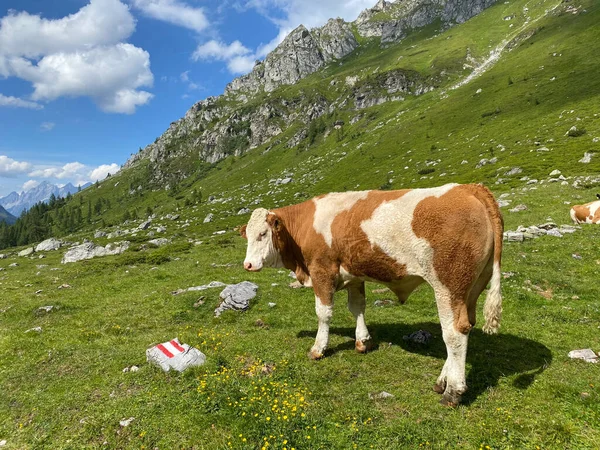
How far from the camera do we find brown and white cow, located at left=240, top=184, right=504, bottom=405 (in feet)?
22.5

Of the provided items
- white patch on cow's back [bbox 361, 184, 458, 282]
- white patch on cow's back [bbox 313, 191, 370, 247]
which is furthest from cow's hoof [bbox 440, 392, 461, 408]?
white patch on cow's back [bbox 313, 191, 370, 247]

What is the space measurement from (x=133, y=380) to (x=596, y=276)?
1826 centimetres

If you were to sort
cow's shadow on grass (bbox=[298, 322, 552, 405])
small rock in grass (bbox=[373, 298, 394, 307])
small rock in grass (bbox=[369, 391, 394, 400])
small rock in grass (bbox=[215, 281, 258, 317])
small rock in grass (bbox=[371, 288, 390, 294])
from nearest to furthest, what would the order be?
small rock in grass (bbox=[369, 391, 394, 400])
cow's shadow on grass (bbox=[298, 322, 552, 405])
small rock in grass (bbox=[373, 298, 394, 307])
small rock in grass (bbox=[215, 281, 258, 317])
small rock in grass (bbox=[371, 288, 390, 294])

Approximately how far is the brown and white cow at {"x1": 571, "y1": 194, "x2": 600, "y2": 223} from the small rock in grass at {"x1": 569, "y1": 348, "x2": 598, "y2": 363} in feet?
56.1

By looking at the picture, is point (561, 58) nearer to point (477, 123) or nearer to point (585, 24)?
point (585, 24)

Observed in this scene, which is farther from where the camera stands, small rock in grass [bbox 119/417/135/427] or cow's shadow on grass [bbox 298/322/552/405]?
cow's shadow on grass [bbox 298/322/552/405]

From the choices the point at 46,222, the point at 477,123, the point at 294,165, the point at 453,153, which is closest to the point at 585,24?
the point at 477,123

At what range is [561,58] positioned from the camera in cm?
10044

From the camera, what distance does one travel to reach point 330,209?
30.0 feet

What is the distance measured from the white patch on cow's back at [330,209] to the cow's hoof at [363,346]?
334 centimetres

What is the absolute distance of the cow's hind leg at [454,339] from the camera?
693 cm

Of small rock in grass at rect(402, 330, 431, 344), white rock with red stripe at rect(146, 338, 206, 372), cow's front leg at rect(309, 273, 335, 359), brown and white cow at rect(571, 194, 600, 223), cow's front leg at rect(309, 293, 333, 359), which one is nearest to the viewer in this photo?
white rock with red stripe at rect(146, 338, 206, 372)

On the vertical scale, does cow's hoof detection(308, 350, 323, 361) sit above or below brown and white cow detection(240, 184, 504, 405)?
below

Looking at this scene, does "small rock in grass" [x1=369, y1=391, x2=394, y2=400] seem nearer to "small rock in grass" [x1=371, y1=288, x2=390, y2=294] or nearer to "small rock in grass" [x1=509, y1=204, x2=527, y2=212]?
"small rock in grass" [x1=371, y1=288, x2=390, y2=294]
